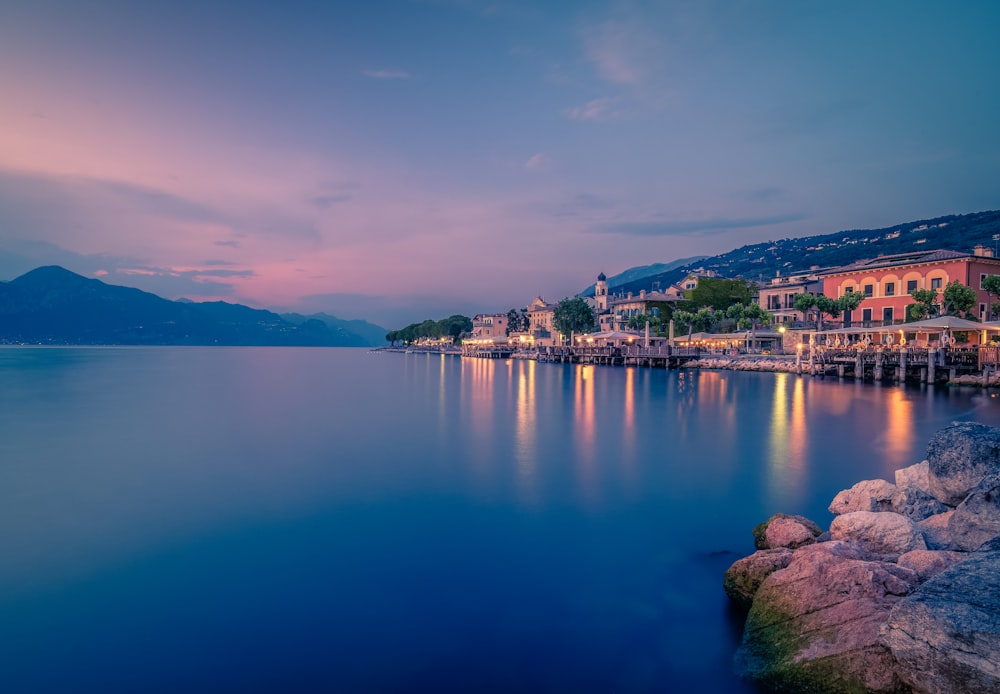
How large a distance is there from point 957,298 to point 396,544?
5332 centimetres

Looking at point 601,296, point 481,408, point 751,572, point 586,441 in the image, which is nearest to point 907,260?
point 481,408

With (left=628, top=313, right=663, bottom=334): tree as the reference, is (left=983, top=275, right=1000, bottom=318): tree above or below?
above

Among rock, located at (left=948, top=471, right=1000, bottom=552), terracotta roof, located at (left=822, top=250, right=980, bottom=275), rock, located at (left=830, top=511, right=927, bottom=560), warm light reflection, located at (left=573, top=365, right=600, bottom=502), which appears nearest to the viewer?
rock, located at (left=948, top=471, right=1000, bottom=552)

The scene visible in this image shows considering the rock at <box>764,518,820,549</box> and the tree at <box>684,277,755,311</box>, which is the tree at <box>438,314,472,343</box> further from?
the rock at <box>764,518,820,549</box>

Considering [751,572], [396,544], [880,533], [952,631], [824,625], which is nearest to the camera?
[952,631]

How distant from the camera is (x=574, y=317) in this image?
322ft

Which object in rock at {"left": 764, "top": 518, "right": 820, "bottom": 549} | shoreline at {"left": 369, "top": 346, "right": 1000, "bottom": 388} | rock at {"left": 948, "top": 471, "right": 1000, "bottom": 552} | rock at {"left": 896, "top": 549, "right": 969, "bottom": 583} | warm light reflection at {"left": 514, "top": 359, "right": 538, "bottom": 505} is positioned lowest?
warm light reflection at {"left": 514, "top": 359, "right": 538, "bottom": 505}

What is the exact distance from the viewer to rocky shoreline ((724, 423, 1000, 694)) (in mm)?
4422

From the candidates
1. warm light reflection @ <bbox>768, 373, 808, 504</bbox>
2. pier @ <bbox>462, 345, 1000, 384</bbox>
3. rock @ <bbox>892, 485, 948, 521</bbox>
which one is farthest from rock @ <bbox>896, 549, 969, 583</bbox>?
pier @ <bbox>462, 345, 1000, 384</bbox>

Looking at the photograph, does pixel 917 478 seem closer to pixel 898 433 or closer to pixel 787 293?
pixel 898 433

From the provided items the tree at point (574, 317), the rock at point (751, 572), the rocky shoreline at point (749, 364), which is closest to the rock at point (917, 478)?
the rock at point (751, 572)

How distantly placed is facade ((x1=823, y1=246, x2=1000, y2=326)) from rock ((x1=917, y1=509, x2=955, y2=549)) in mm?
51837

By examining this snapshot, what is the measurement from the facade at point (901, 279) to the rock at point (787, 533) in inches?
2070

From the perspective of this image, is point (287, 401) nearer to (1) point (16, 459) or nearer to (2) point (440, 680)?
(1) point (16, 459)
